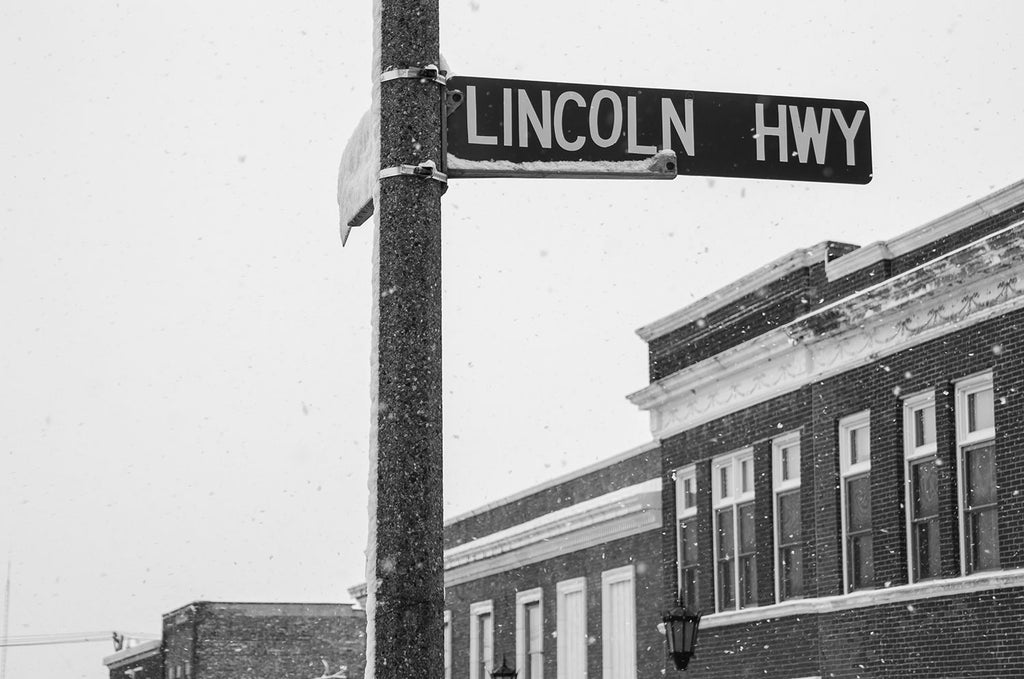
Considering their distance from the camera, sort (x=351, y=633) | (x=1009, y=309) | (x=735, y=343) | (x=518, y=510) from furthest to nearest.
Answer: (x=351, y=633) < (x=518, y=510) < (x=735, y=343) < (x=1009, y=309)

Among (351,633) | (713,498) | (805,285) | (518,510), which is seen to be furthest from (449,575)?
(351,633)

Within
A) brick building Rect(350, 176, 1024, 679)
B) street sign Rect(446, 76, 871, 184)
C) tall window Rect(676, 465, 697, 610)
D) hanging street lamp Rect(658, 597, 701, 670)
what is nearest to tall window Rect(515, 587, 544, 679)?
brick building Rect(350, 176, 1024, 679)

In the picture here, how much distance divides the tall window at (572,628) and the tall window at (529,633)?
0.88m

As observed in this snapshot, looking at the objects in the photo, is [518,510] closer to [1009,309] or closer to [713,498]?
[713,498]

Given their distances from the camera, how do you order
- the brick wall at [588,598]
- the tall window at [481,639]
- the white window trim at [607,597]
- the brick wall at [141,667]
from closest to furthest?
1. the brick wall at [588,598]
2. the white window trim at [607,597]
3. the tall window at [481,639]
4. the brick wall at [141,667]

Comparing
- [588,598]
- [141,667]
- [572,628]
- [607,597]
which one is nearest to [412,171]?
[607,597]

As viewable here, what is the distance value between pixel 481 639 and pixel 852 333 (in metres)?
14.5

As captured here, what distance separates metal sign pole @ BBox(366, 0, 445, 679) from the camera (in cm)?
357

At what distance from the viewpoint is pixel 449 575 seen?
3256 centimetres

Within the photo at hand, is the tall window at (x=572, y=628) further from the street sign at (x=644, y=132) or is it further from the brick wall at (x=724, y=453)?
the street sign at (x=644, y=132)

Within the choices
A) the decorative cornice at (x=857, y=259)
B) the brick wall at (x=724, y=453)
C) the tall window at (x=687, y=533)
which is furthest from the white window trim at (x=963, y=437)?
the tall window at (x=687, y=533)

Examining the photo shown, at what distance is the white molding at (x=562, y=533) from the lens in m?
24.8

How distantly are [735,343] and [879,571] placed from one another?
4.57m

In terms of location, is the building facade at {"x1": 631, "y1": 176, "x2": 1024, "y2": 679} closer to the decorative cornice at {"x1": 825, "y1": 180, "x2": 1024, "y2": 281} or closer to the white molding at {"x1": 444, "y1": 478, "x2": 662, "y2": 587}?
the decorative cornice at {"x1": 825, "y1": 180, "x2": 1024, "y2": 281}
